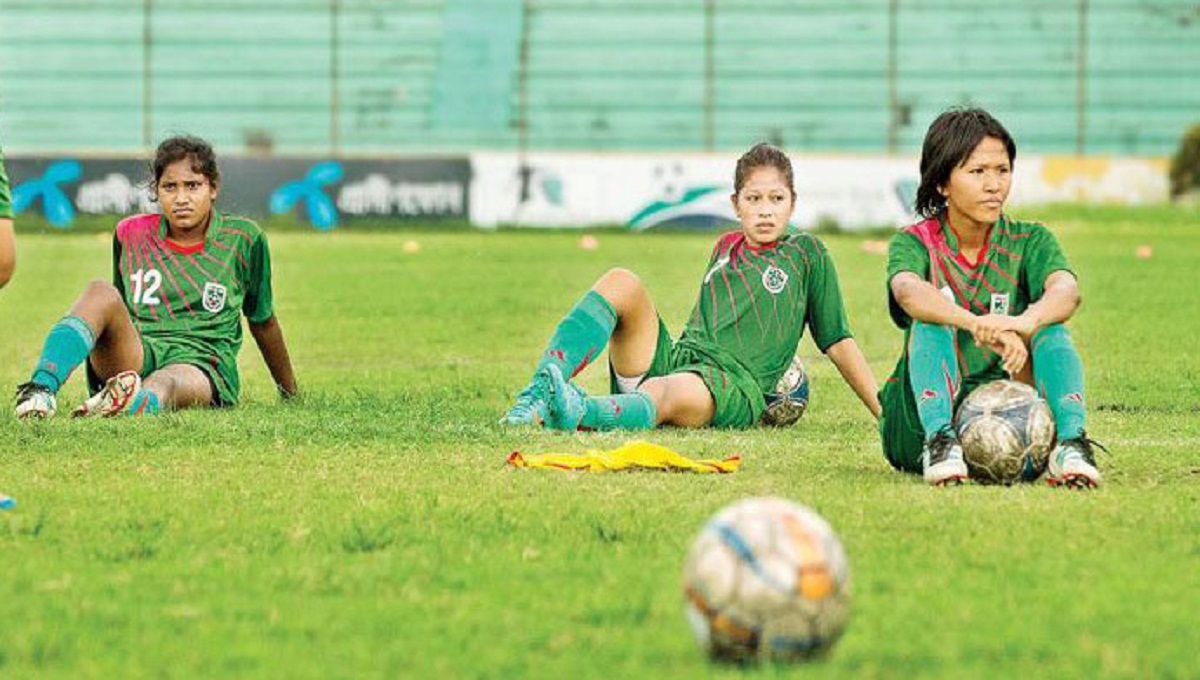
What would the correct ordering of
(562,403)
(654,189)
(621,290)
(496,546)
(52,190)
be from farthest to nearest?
(654,189) < (52,190) < (621,290) < (562,403) < (496,546)

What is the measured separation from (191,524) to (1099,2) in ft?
128

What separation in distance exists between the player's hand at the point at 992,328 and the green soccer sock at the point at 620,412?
2044 mm

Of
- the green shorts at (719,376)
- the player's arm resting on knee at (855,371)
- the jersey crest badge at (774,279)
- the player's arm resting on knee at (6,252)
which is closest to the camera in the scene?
the player's arm resting on knee at (6,252)

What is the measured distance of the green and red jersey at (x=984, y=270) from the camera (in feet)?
26.1

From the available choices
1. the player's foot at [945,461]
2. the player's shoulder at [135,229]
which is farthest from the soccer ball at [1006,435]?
the player's shoulder at [135,229]

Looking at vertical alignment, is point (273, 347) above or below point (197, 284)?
below

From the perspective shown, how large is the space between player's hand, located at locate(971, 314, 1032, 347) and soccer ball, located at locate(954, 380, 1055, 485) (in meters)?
0.19

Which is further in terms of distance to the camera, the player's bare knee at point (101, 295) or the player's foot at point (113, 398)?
the player's bare knee at point (101, 295)

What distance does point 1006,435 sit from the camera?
746 centimetres

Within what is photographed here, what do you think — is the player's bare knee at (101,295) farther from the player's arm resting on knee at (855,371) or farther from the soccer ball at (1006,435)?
the soccer ball at (1006,435)

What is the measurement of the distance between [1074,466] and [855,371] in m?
2.16

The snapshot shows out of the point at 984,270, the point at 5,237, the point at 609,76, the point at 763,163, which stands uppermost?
the point at 609,76

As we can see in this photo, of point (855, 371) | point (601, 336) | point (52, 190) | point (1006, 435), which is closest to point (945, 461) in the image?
point (1006, 435)

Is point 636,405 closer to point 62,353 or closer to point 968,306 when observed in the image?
point 968,306
